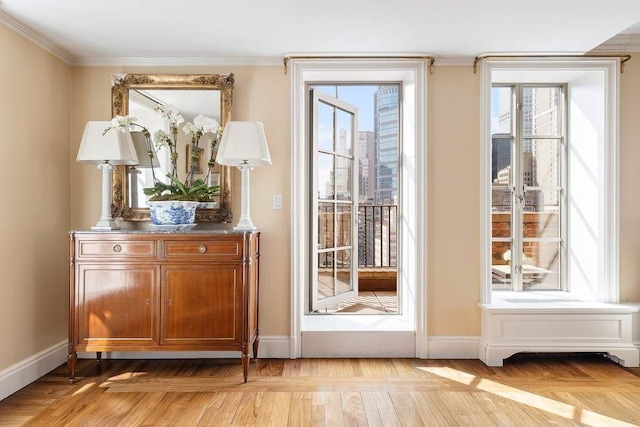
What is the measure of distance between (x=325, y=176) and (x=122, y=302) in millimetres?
1792

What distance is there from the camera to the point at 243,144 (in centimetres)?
286

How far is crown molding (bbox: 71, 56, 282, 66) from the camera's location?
10.4 feet

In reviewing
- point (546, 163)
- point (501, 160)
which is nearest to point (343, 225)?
point (501, 160)

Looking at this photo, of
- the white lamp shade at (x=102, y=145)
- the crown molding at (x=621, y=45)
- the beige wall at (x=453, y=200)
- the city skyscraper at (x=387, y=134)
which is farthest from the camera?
the city skyscraper at (x=387, y=134)

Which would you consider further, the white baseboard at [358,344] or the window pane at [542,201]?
the window pane at [542,201]

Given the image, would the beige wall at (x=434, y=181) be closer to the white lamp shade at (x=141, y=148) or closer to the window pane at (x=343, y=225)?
the white lamp shade at (x=141, y=148)

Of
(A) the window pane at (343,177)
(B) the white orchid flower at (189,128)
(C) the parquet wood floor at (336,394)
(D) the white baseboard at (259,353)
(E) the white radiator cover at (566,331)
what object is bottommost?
(C) the parquet wood floor at (336,394)

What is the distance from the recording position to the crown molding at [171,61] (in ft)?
10.4

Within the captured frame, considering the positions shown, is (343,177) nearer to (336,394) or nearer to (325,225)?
(325,225)

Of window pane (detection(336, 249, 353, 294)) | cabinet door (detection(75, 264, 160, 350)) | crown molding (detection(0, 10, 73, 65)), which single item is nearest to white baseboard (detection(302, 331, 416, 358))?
window pane (detection(336, 249, 353, 294))

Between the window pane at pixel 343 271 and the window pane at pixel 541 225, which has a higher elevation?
the window pane at pixel 541 225

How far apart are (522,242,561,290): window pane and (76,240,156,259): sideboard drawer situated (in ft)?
9.57

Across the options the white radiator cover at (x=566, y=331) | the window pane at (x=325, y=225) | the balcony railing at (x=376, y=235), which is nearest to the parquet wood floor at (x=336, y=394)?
the white radiator cover at (x=566, y=331)

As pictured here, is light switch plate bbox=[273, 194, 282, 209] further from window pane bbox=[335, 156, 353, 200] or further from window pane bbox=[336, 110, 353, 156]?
window pane bbox=[336, 110, 353, 156]
